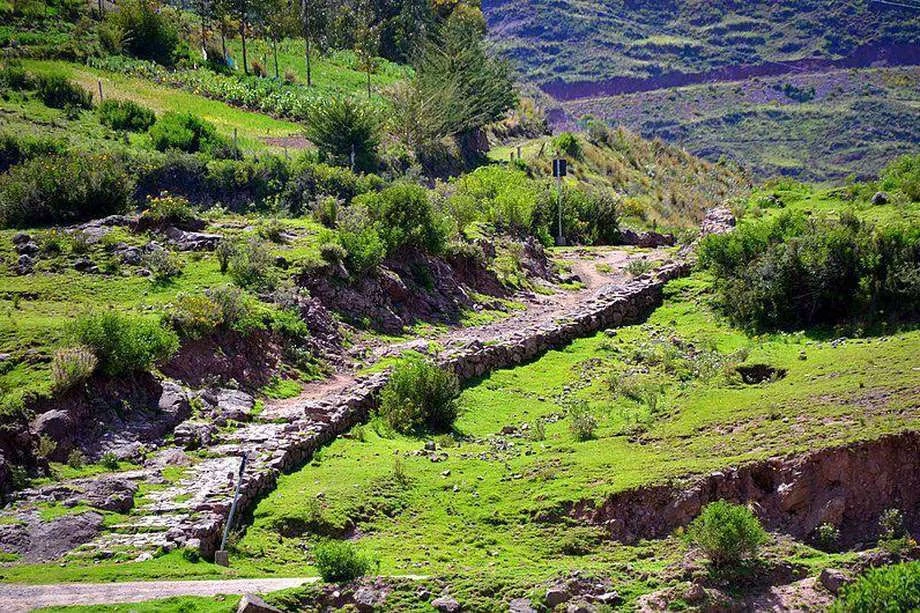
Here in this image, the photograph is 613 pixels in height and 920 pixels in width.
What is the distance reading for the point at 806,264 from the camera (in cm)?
2145

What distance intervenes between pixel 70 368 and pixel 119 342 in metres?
1.05

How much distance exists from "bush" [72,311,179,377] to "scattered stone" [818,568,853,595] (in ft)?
33.2

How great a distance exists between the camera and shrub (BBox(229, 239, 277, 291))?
2153 centimetres

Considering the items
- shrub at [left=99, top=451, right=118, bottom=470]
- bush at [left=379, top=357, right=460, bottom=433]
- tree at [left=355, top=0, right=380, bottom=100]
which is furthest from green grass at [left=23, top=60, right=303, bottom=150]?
shrub at [left=99, top=451, right=118, bottom=470]

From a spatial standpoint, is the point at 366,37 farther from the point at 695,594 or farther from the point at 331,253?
the point at 695,594

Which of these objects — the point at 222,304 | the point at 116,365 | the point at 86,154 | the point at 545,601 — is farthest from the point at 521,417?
the point at 86,154

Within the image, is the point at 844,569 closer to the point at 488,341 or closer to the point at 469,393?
the point at 469,393

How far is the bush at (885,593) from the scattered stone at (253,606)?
5357 millimetres

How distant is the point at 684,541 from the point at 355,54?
6330cm

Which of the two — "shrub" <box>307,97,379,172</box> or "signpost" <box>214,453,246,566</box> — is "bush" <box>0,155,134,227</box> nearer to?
"signpost" <box>214,453,246,566</box>

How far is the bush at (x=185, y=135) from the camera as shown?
36.3 m

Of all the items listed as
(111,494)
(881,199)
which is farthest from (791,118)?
(111,494)

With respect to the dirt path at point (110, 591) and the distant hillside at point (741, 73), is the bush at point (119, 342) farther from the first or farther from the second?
the distant hillside at point (741, 73)

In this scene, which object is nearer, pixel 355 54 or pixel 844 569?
pixel 844 569
